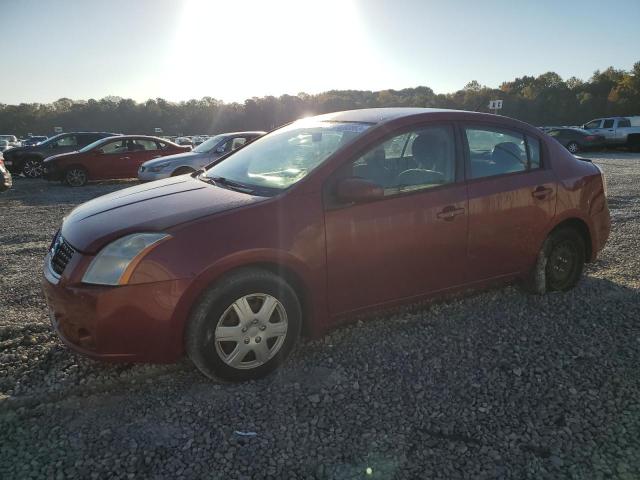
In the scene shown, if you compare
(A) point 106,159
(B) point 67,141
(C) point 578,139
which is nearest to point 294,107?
(C) point 578,139

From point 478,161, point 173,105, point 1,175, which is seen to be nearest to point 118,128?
point 173,105

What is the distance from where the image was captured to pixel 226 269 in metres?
2.75

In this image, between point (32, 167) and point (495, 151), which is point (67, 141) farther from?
point (495, 151)

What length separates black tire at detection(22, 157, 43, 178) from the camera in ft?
52.3

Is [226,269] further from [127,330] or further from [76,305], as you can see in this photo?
[76,305]

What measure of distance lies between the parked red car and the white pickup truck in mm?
22528

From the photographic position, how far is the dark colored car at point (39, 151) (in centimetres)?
1591

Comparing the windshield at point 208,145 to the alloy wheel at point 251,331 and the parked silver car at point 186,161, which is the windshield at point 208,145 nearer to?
the parked silver car at point 186,161

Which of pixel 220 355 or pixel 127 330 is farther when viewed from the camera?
pixel 220 355

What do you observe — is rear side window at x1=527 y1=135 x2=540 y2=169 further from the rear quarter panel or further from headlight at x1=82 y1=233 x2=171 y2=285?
headlight at x1=82 y1=233 x2=171 y2=285

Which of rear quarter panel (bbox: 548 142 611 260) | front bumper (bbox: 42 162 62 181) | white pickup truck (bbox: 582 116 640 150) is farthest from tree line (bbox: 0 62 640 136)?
rear quarter panel (bbox: 548 142 611 260)

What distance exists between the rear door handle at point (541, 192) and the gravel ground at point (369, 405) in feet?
3.03

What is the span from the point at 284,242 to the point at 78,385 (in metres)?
1.50

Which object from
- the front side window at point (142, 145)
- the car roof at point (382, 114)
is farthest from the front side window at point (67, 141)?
the car roof at point (382, 114)
